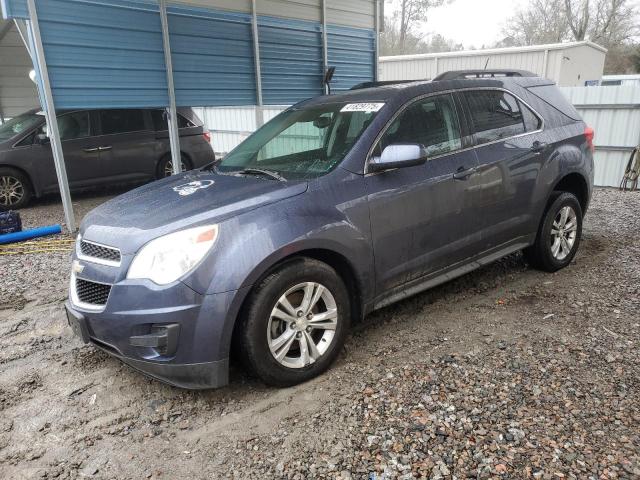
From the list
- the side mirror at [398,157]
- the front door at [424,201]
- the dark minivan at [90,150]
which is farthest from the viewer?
the dark minivan at [90,150]

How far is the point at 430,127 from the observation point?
144 inches

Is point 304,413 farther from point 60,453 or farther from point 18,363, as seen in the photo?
point 18,363

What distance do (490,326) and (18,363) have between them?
330 centimetres

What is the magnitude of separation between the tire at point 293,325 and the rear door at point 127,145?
6.88m

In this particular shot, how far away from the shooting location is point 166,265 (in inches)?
103

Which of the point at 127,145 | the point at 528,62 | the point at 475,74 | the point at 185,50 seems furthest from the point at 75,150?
the point at 528,62

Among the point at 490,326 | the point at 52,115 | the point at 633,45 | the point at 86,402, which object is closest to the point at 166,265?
the point at 86,402

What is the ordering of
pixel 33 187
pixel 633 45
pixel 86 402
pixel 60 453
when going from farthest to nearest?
pixel 633 45, pixel 33 187, pixel 86 402, pixel 60 453

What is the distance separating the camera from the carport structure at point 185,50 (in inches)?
236

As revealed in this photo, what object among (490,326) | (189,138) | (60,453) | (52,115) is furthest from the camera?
(189,138)

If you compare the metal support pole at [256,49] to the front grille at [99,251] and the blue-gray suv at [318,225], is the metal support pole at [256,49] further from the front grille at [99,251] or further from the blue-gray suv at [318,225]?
the front grille at [99,251]

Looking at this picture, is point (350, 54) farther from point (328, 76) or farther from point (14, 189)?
point (14, 189)

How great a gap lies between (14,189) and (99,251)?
6382 millimetres

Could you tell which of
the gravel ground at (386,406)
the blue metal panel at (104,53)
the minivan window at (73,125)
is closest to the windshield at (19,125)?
the minivan window at (73,125)
